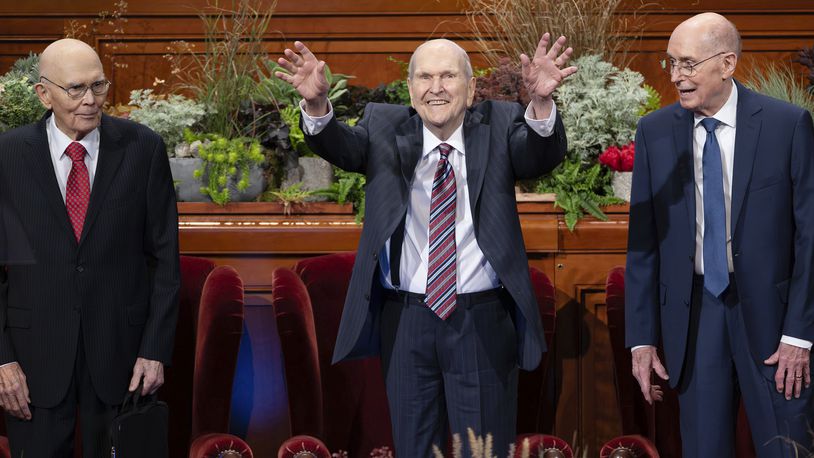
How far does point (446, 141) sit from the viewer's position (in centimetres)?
274

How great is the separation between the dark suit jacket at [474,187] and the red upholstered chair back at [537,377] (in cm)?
74

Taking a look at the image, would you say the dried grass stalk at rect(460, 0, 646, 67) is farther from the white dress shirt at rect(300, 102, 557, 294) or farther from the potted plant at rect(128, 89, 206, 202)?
the white dress shirt at rect(300, 102, 557, 294)

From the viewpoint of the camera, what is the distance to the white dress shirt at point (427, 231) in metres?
2.68

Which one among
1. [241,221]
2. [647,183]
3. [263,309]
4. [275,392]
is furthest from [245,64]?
[647,183]

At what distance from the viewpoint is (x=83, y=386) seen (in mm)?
2783

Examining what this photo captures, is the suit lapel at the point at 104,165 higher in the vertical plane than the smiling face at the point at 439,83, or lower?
lower

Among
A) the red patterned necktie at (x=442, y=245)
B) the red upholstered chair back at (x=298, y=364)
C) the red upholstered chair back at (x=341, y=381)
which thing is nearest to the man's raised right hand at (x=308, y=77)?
the red patterned necktie at (x=442, y=245)

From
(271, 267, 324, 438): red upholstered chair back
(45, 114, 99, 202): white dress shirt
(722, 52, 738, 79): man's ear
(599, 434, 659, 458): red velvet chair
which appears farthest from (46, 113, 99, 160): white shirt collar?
(599, 434, 659, 458): red velvet chair

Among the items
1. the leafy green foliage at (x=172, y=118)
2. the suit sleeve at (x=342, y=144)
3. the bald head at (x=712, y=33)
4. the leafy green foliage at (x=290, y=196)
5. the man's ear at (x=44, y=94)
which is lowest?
the leafy green foliage at (x=290, y=196)

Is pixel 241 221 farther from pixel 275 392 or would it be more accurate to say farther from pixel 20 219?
pixel 20 219

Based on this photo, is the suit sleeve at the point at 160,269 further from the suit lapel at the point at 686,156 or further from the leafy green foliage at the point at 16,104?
the suit lapel at the point at 686,156

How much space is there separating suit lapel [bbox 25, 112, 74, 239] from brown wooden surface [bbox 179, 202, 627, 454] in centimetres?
99

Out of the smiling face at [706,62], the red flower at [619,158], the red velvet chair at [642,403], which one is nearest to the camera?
Answer: the smiling face at [706,62]

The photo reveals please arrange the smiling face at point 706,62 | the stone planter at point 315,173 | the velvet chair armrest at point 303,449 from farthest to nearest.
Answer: the stone planter at point 315,173 < the velvet chair armrest at point 303,449 < the smiling face at point 706,62
